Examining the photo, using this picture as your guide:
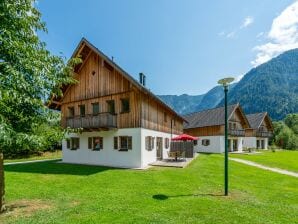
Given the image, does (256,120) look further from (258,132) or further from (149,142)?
(149,142)

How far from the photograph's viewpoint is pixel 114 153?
22.2 meters

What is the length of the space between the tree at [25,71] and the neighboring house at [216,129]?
1401 inches

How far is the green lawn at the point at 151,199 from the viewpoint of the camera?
858cm

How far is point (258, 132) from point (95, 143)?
144ft

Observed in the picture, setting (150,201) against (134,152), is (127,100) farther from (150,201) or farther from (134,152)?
(150,201)

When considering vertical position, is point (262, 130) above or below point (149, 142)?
above

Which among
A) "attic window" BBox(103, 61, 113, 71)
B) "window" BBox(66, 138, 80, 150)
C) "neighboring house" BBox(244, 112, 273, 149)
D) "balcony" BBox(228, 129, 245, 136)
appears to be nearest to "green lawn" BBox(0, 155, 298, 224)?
"window" BBox(66, 138, 80, 150)

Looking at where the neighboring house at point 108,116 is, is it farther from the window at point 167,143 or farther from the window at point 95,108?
the window at point 167,143

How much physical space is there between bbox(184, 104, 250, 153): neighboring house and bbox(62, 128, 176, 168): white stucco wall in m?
19.2

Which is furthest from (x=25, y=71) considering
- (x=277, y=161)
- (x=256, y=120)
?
(x=256, y=120)

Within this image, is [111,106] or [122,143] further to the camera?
[111,106]

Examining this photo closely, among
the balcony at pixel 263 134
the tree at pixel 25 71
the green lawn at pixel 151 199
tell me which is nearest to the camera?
the tree at pixel 25 71

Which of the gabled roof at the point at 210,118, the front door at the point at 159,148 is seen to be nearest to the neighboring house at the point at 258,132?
the gabled roof at the point at 210,118

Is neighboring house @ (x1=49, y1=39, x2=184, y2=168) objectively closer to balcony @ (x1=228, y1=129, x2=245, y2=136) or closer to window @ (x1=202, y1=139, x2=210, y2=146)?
window @ (x1=202, y1=139, x2=210, y2=146)
